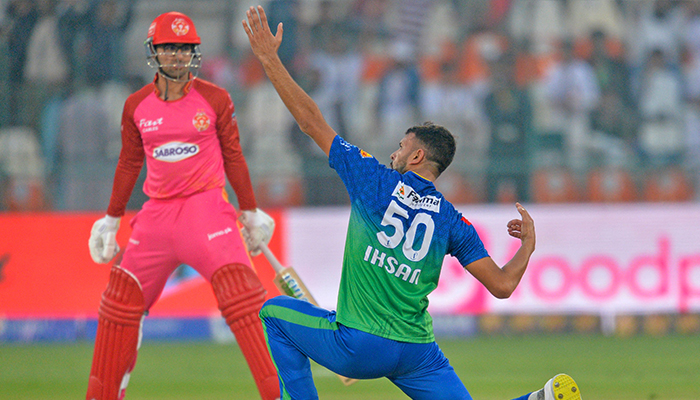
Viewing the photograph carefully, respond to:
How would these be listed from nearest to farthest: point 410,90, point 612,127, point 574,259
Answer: point 574,259, point 612,127, point 410,90

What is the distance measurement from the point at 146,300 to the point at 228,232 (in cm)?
62

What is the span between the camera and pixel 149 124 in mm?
4809

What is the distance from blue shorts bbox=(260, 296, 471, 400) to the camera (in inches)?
139

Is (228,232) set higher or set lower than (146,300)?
higher

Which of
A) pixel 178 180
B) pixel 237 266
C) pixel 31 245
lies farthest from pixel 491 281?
pixel 31 245

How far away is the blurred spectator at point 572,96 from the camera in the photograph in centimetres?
1097

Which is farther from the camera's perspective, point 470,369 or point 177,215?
point 470,369

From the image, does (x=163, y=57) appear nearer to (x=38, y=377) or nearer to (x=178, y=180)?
(x=178, y=180)

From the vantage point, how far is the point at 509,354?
8469 millimetres

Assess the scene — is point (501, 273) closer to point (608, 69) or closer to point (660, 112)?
point (660, 112)

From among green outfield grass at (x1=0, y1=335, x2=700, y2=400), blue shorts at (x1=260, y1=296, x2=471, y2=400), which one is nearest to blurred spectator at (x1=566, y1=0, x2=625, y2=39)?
green outfield grass at (x1=0, y1=335, x2=700, y2=400)

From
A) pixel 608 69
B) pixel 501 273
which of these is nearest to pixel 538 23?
pixel 608 69

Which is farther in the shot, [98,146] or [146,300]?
[98,146]

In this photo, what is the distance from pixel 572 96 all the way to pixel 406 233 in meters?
8.38
